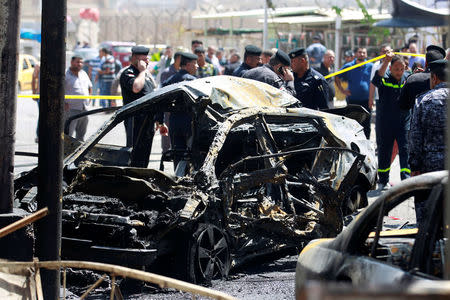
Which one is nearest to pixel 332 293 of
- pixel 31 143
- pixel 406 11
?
pixel 31 143

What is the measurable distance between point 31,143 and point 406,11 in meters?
9.08

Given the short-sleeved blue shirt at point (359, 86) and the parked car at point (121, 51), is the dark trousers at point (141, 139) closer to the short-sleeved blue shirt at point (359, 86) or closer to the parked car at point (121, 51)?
the short-sleeved blue shirt at point (359, 86)

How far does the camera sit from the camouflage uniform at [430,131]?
6547mm

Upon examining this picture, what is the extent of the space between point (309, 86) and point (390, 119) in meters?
A: 1.62

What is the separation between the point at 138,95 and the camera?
33.7ft

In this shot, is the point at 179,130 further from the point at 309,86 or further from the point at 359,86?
the point at 359,86

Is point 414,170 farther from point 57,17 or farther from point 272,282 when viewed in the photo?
point 57,17

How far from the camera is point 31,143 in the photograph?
1611 cm

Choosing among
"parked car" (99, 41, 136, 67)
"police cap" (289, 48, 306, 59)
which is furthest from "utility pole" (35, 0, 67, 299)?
"parked car" (99, 41, 136, 67)

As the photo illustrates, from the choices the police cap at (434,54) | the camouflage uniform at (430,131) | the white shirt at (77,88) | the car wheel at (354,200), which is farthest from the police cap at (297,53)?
the white shirt at (77,88)

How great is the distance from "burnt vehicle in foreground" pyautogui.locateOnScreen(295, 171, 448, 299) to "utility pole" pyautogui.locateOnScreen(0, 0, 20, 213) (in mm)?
2313

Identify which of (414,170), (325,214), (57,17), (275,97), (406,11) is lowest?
Result: (325,214)

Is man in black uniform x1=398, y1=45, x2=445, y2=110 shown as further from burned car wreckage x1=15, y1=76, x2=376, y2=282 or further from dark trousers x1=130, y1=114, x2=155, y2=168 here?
dark trousers x1=130, y1=114, x2=155, y2=168

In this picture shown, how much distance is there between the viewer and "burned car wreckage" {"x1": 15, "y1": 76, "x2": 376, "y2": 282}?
21.1 feet
